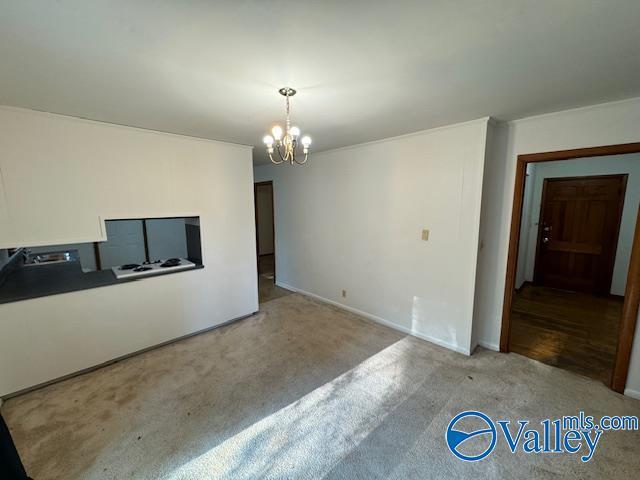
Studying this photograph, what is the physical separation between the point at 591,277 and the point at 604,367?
2682 millimetres

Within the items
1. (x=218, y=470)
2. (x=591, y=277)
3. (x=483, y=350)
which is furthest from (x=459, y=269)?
(x=591, y=277)

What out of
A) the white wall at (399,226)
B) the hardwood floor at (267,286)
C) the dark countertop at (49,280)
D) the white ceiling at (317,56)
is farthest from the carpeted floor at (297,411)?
the white ceiling at (317,56)

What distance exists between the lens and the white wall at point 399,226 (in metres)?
2.71

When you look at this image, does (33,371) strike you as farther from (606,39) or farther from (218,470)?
(606,39)

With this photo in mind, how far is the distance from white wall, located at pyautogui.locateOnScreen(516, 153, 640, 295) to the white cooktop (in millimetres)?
5320

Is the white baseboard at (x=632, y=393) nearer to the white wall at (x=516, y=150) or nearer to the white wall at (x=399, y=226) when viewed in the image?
the white wall at (x=516, y=150)

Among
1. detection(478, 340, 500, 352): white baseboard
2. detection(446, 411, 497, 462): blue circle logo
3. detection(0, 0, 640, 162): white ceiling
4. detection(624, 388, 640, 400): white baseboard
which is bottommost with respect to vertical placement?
detection(446, 411, 497, 462): blue circle logo

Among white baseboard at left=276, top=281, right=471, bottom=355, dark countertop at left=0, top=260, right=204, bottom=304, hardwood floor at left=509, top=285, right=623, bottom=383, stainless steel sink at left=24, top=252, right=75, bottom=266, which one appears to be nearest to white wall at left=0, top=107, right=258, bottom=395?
dark countertop at left=0, top=260, right=204, bottom=304

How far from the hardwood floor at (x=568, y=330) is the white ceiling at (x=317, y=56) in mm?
2367

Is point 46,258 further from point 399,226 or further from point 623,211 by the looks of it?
point 623,211

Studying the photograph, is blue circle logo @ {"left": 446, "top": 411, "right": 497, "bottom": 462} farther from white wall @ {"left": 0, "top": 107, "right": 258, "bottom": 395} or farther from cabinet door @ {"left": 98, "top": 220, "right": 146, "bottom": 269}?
cabinet door @ {"left": 98, "top": 220, "right": 146, "bottom": 269}

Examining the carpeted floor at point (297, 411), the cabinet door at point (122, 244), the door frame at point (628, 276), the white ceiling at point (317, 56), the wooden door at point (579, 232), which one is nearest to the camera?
the white ceiling at point (317, 56)

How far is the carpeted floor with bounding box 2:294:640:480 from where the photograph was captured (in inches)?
64.6

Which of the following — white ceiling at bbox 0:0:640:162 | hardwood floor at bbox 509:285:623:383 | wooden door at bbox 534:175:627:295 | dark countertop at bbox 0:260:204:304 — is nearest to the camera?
white ceiling at bbox 0:0:640:162
